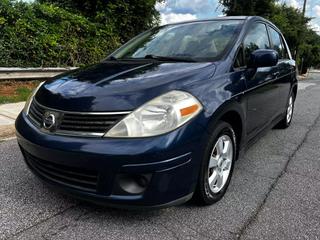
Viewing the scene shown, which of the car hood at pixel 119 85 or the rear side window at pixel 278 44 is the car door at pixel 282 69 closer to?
the rear side window at pixel 278 44

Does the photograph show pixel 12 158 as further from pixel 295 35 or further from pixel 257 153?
pixel 295 35

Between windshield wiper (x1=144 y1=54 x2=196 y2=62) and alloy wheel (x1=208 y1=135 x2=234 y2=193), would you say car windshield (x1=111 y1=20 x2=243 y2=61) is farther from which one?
alloy wheel (x1=208 y1=135 x2=234 y2=193)

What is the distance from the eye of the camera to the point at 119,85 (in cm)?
257

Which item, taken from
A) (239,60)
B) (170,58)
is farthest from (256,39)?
(170,58)

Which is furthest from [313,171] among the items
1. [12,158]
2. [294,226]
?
[12,158]

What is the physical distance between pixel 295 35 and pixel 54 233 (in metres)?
27.8

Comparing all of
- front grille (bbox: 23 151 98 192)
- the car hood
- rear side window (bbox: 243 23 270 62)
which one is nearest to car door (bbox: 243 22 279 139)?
rear side window (bbox: 243 23 270 62)

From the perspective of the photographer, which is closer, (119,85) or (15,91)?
(119,85)

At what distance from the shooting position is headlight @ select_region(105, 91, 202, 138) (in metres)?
2.27

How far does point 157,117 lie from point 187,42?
58.2 inches

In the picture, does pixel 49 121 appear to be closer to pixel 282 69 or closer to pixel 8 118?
pixel 8 118

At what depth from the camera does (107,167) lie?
223cm

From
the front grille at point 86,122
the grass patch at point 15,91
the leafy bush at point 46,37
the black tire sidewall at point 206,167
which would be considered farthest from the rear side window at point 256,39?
the leafy bush at point 46,37

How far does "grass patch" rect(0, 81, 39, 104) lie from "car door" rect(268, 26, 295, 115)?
4576 mm
